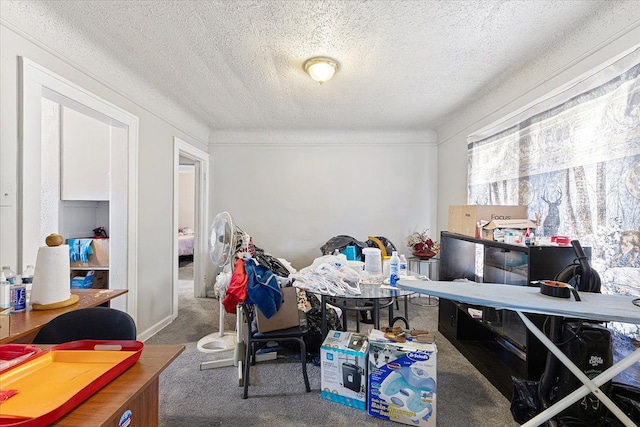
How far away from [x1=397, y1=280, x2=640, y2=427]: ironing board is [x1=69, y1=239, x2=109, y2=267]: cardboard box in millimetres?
3016

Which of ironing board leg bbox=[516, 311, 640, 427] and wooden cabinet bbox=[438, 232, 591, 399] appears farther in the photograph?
wooden cabinet bbox=[438, 232, 591, 399]

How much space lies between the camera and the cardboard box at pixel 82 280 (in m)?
2.92

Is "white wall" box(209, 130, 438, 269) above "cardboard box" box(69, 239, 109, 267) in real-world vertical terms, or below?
above

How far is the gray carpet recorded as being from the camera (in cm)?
178

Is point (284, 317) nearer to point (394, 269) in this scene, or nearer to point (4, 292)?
point (394, 269)

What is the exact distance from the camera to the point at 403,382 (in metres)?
1.77

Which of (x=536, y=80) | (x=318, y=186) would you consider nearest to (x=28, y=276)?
(x=318, y=186)

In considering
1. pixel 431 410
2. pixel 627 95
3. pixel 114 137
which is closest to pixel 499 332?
pixel 431 410

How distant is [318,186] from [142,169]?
7.88 feet

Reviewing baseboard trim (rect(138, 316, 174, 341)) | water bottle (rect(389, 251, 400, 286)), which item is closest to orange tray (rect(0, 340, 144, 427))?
water bottle (rect(389, 251, 400, 286))

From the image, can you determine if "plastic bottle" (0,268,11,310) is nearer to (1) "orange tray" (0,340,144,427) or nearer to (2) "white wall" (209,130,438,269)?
(1) "orange tray" (0,340,144,427)

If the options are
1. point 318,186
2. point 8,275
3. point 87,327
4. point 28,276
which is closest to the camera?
point 87,327

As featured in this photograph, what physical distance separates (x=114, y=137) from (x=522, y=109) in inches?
146

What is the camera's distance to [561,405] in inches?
51.8
